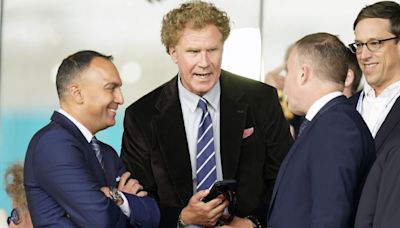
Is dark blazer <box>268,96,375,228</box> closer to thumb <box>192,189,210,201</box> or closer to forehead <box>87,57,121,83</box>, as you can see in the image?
thumb <box>192,189,210,201</box>

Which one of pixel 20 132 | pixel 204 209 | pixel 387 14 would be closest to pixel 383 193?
pixel 204 209

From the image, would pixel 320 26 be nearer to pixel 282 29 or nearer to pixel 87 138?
pixel 282 29

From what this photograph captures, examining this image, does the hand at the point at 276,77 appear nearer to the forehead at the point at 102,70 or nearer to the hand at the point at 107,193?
the forehead at the point at 102,70

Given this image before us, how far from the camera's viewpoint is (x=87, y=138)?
4402 millimetres

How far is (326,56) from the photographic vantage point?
4309 millimetres

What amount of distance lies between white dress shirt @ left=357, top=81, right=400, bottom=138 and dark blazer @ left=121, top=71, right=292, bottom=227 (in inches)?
15.0

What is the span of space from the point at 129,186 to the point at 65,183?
40 centimetres

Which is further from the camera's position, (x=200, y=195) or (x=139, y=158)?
(x=139, y=158)

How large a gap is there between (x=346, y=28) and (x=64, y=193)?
2415 millimetres

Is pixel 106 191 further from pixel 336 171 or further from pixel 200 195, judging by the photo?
pixel 336 171

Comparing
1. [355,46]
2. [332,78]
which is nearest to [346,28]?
[355,46]

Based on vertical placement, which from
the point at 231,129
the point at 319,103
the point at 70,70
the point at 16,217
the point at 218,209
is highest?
the point at 70,70

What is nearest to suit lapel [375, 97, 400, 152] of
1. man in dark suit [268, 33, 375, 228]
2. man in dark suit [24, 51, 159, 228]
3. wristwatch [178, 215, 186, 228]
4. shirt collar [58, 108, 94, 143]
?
man in dark suit [268, 33, 375, 228]

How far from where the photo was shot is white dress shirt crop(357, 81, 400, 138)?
5059mm
